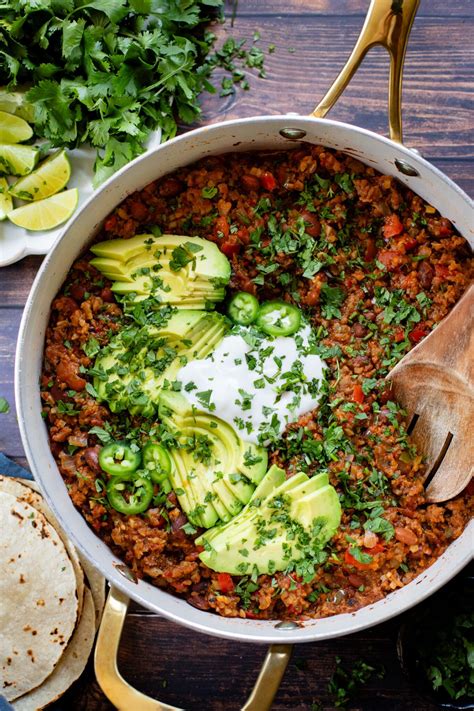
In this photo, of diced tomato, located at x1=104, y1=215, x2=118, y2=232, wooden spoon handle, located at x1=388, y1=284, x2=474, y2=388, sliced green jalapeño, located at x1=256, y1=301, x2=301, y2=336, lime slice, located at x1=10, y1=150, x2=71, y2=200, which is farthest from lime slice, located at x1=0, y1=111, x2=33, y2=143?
wooden spoon handle, located at x1=388, y1=284, x2=474, y2=388

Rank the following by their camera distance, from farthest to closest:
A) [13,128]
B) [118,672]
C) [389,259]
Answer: [13,128] < [389,259] < [118,672]

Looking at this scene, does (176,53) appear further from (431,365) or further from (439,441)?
(439,441)

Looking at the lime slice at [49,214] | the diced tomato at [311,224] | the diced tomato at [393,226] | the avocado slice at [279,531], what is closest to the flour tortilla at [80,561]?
the avocado slice at [279,531]

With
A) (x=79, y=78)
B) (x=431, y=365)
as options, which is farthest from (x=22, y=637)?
(x=79, y=78)

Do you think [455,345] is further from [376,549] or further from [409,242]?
[376,549]

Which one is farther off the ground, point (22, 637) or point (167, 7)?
point (167, 7)

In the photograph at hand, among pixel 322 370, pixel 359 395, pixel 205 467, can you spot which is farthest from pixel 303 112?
pixel 205 467

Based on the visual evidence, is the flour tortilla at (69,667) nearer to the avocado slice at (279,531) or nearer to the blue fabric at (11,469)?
the blue fabric at (11,469)
